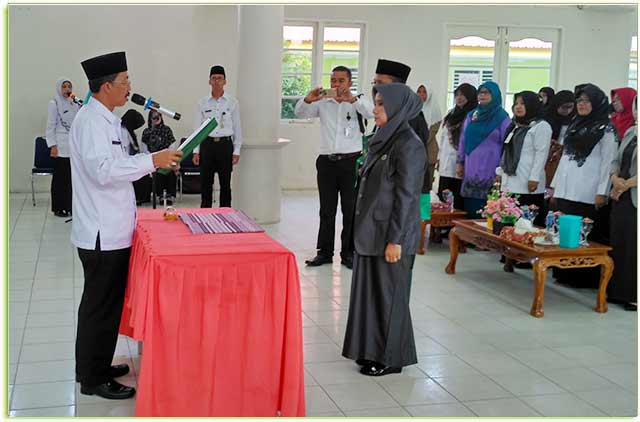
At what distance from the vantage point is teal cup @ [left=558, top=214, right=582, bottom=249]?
4922mm

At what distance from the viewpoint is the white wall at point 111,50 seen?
9625 millimetres

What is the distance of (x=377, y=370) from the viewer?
3727 millimetres

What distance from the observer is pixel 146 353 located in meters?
2.80

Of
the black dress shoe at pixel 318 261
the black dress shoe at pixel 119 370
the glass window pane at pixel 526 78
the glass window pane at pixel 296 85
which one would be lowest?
the black dress shoe at pixel 119 370

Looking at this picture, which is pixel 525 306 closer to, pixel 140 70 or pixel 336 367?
pixel 336 367

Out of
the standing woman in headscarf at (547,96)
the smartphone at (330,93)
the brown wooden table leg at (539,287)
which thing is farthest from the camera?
the standing woman in headscarf at (547,96)

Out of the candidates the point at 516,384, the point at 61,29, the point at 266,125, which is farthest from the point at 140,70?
the point at 516,384

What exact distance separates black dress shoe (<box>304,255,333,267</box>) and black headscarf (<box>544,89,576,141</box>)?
2412 mm

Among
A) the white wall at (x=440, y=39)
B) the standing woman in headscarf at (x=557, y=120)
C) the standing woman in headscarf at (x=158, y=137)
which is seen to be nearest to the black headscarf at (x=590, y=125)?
the standing woman in headscarf at (x=557, y=120)

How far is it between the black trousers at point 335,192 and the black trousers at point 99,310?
2.85 metres

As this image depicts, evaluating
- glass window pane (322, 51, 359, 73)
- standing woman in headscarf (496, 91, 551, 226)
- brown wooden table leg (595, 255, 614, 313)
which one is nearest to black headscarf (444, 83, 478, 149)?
standing woman in headscarf (496, 91, 551, 226)

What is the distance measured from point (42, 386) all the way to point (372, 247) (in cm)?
169

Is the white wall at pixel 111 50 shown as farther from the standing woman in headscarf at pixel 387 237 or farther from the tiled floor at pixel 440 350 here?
the standing woman in headscarf at pixel 387 237

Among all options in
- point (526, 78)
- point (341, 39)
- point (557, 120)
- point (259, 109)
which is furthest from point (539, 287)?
point (526, 78)
